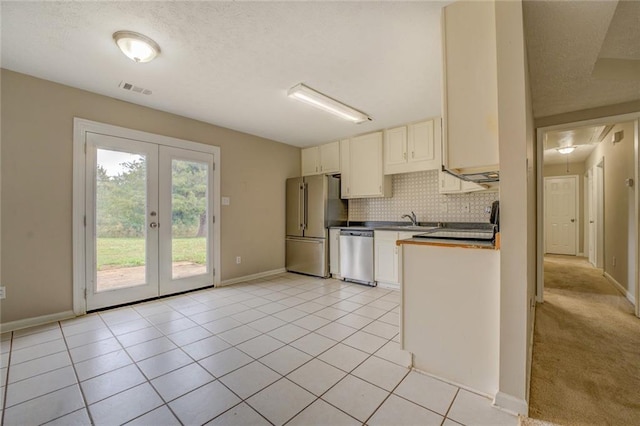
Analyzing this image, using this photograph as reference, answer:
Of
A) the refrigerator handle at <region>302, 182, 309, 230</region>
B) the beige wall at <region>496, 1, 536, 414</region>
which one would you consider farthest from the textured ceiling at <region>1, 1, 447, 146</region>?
the refrigerator handle at <region>302, 182, 309, 230</region>

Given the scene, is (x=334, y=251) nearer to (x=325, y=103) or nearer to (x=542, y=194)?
(x=325, y=103)

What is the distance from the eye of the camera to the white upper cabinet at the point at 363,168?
4.39 metres

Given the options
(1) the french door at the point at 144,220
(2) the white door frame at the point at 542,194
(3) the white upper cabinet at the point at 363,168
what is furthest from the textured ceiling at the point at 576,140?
(1) the french door at the point at 144,220

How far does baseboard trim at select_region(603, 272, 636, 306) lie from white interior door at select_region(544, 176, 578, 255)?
2.77 metres

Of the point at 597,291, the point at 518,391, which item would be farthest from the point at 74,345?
the point at 597,291

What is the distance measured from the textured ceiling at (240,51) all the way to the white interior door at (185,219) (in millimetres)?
760

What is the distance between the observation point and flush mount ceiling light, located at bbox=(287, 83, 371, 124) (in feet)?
9.64

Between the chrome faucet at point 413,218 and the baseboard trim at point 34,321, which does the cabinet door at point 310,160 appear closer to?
the chrome faucet at point 413,218

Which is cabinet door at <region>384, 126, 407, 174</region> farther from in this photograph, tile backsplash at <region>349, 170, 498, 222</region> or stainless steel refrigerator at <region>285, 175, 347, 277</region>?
stainless steel refrigerator at <region>285, 175, 347, 277</region>

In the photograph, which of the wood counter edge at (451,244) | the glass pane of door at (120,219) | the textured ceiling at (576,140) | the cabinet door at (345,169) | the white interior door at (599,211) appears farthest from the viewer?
the white interior door at (599,211)

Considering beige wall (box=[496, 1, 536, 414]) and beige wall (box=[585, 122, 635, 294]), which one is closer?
beige wall (box=[496, 1, 536, 414])

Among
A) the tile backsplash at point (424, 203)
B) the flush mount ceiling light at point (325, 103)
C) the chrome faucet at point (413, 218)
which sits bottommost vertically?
the chrome faucet at point (413, 218)

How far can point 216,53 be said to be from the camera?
2.34m

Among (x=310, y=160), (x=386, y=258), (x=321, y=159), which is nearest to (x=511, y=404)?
(x=386, y=258)
